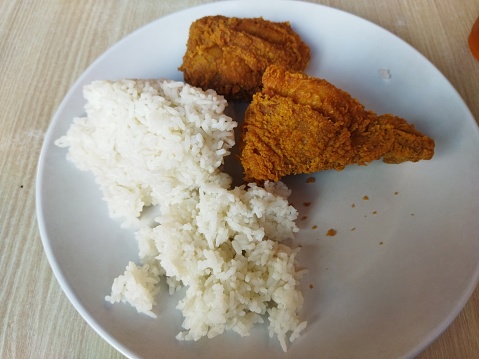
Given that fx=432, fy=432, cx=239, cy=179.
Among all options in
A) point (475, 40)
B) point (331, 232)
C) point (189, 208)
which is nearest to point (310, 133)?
point (331, 232)

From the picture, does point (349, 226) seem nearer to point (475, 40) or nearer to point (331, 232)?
point (331, 232)

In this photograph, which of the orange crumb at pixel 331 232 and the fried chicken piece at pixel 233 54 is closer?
the orange crumb at pixel 331 232

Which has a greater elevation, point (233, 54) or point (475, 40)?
point (475, 40)

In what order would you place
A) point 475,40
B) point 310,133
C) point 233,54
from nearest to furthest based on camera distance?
point 310,133 → point 233,54 → point 475,40

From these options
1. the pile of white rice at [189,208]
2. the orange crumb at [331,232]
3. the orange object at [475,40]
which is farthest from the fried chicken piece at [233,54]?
the orange object at [475,40]

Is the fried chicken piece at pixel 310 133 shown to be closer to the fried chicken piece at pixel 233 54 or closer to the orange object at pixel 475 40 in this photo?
the fried chicken piece at pixel 233 54

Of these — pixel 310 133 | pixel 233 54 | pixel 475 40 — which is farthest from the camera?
pixel 475 40
